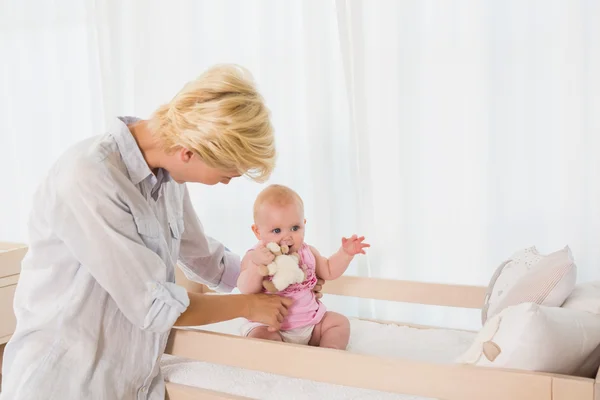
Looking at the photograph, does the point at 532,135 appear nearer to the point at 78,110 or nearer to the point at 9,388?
the point at 9,388

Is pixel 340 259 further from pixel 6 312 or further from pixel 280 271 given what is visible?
pixel 6 312

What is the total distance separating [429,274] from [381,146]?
49 centimetres

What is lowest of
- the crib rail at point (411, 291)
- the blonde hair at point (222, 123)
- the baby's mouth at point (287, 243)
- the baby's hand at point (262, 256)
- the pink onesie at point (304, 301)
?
the crib rail at point (411, 291)

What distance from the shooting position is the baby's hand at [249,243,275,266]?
1700 mm

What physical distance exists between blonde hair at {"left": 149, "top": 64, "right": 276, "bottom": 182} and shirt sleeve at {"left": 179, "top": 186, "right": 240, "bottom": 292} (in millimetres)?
432

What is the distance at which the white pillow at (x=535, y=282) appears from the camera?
4.98ft

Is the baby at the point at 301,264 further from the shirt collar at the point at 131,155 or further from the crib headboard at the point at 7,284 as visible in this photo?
the crib headboard at the point at 7,284

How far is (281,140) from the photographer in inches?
104

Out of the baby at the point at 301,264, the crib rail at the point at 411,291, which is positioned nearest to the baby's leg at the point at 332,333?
the baby at the point at 301,264

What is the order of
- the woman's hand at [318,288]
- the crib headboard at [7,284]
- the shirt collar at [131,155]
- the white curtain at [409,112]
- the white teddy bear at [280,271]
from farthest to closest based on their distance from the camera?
the crib headboard at [7,284] → the white curtain at [409,112] → the woman's hand at [318,288] → the white teddy bear at [280,271] → the shirt collar at [131,155]

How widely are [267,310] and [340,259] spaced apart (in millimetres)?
290

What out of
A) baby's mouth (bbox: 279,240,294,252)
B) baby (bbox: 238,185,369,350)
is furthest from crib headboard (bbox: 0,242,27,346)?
baby's mouth (bbox: 279,240,294,252)

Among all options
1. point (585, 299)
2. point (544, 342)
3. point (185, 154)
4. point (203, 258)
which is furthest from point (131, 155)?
point (585, 299)

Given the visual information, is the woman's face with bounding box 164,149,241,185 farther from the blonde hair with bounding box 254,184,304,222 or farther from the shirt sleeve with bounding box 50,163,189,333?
the blonde hair with bounding box 254,184,304,222
